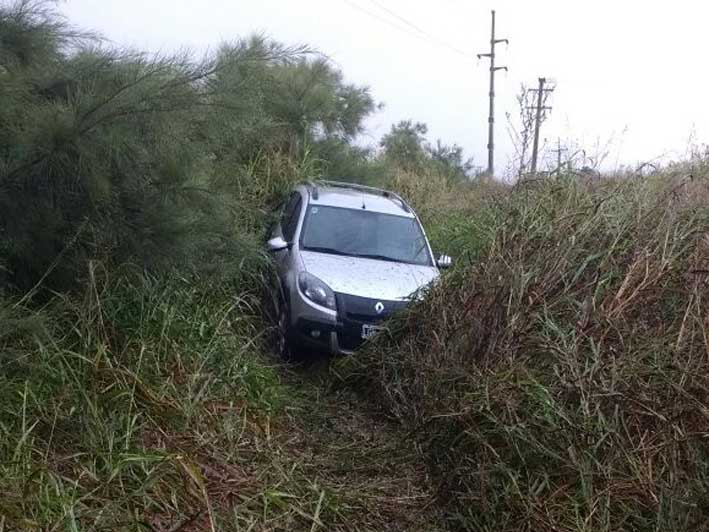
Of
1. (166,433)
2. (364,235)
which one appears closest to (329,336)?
(364,235)

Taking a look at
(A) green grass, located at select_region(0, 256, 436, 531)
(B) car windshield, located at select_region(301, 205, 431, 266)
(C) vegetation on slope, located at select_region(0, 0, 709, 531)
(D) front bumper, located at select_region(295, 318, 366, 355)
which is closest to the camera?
(A) green grass, located at select_region(0, 256, 436, 531)

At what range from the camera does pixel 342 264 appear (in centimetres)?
802

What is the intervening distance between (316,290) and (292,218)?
200cm

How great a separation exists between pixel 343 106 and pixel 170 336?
939 cm

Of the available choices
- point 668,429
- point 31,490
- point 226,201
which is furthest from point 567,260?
point 31,490

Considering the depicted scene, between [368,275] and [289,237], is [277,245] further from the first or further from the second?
[368,275]

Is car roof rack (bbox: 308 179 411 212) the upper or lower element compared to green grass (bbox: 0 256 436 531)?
upper

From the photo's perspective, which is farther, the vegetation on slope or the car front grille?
the car front grille

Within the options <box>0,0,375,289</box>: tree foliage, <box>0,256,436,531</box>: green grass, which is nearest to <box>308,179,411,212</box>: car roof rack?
<box>0,256,436,531</box>: green grass

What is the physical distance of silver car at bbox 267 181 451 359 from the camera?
7.30 m

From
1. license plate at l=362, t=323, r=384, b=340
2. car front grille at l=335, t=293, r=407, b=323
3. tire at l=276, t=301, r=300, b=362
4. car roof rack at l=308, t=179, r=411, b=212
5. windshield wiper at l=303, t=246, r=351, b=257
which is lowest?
tire at l=276, t=301, r=300, b=362

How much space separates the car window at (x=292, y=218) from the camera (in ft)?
29.0

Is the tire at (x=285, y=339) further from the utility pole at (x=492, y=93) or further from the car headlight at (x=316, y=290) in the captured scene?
the utility pole at (x=492, y=93)

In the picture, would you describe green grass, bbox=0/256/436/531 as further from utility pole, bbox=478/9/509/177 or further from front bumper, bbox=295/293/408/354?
utility pole, bbox=478/9/509/177
